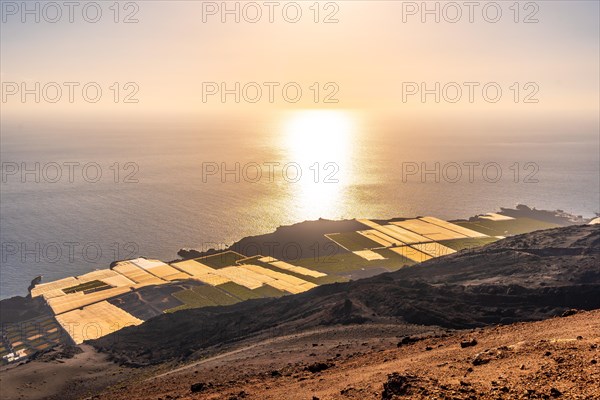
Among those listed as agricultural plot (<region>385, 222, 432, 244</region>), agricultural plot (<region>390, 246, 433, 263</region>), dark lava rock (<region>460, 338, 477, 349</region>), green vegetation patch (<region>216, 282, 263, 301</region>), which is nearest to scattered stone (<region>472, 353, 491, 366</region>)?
dark lava rock (<region>460, 338, 477, 349</region>)

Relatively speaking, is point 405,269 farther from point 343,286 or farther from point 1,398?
point 1,398

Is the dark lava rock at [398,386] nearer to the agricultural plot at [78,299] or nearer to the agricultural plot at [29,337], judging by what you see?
the agricultural plot at [29,337]

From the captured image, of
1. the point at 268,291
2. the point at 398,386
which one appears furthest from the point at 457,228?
the point at 398,386

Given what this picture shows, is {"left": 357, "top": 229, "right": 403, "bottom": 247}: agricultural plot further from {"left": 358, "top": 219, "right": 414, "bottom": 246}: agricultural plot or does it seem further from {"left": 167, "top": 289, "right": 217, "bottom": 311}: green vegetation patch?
{"left": 167, "top": 289, "right": 217, "bottom": 311}: green vegetation patch

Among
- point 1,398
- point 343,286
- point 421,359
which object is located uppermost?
point 421,359

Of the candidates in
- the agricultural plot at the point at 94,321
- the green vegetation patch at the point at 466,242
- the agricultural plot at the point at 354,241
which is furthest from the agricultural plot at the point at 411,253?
the agricultural plot at the point at 94,321

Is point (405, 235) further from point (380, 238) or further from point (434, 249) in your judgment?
point (434, 249)

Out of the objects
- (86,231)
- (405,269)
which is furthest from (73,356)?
(86,231)
